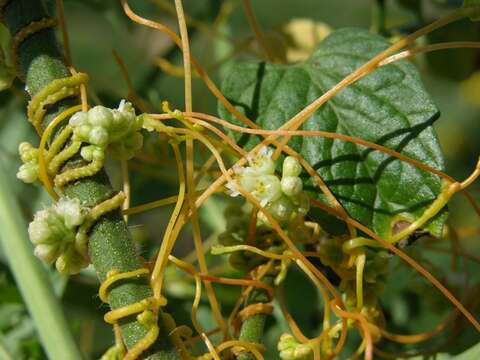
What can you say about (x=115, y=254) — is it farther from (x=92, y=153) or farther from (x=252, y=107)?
(x=252, y=107)

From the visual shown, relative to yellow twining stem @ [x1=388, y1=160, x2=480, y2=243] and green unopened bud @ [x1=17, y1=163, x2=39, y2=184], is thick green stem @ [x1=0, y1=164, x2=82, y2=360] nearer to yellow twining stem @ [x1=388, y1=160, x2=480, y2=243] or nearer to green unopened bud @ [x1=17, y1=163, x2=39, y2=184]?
green unopened bud @ [x1=17, y1=163, x2=39, y2=184]

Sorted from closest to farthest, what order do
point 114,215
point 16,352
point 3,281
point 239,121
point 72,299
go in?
point 114,215 < point 239,121 < point 16,352 < point 3,281 < point 72,299

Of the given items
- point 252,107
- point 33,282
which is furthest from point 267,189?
point 33,282

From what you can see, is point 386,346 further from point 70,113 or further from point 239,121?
point 70,113

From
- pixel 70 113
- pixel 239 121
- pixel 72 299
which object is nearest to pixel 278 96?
pixel 239 121

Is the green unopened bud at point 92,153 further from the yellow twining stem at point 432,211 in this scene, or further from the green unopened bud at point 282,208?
the yellow twining stem at point 432,211

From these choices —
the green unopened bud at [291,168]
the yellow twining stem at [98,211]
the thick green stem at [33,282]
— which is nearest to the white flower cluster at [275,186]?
the green unopened bud at [291,168]

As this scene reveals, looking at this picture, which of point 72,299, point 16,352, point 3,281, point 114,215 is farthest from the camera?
point 72,299

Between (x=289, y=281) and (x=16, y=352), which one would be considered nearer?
(x=16, y=352)
